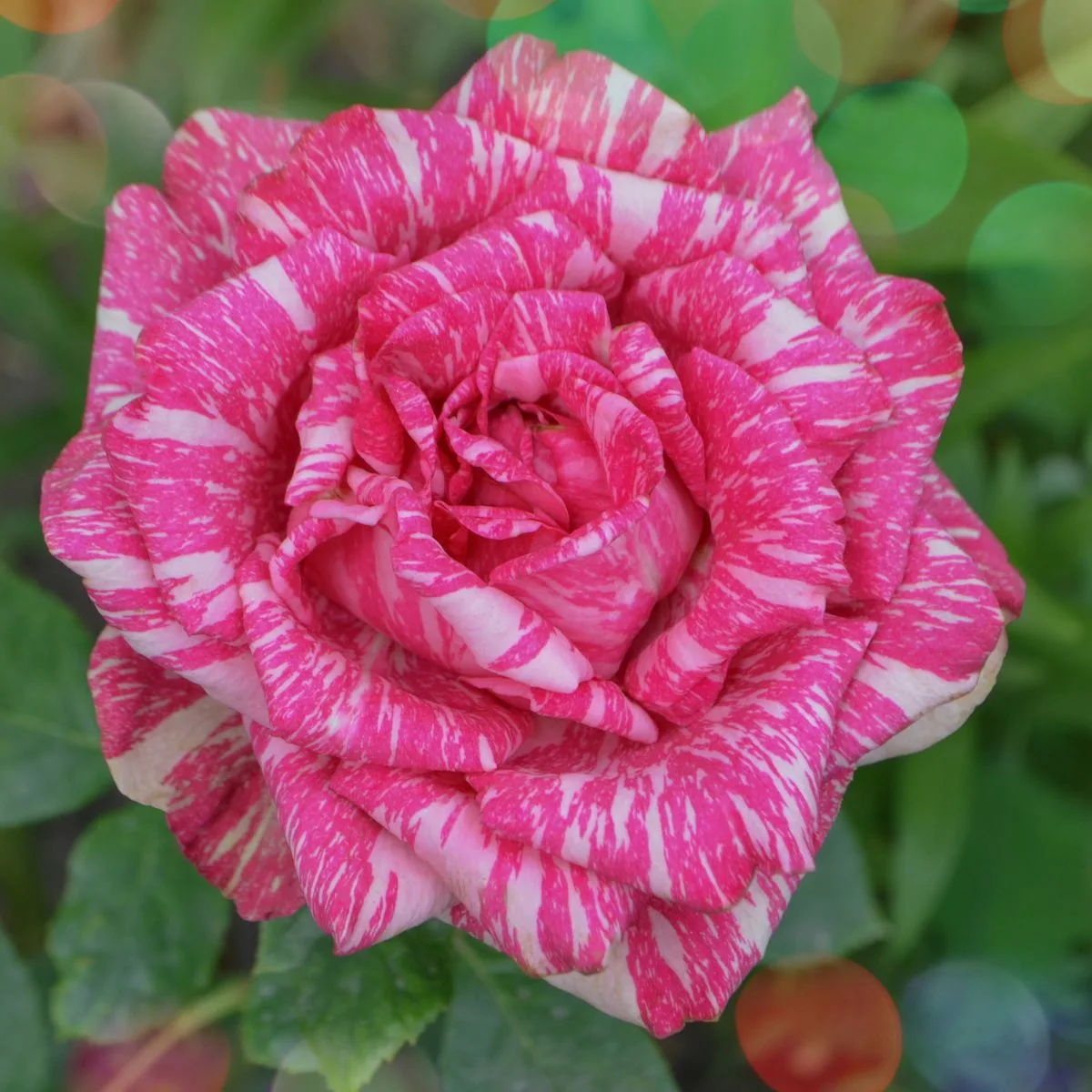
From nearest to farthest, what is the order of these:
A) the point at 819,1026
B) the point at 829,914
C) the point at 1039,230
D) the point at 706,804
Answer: the point at 706,804 → the point at 829,914 → the point at 1039,230 → the point at 819,1026

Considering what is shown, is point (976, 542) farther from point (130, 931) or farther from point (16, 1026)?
point (16, 1026)

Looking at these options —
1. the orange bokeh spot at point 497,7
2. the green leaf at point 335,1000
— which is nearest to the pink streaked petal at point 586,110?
the green leaf at point 335,1000

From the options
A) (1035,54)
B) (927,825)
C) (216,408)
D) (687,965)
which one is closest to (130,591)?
(216,408)

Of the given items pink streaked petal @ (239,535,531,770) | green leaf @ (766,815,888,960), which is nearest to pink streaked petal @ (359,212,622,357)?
pink streaked petal @ (239,535,531,770)

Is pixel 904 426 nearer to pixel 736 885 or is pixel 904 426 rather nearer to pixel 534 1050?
pixel 736 885

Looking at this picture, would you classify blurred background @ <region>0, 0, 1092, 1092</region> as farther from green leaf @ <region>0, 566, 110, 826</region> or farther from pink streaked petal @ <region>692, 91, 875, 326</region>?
pink streaked petal @ <region>692, 91, 875, 326</region>

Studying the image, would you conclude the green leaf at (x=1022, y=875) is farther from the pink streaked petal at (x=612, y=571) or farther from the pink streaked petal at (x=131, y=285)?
the pink streaked petal at (x=131, y=285)
